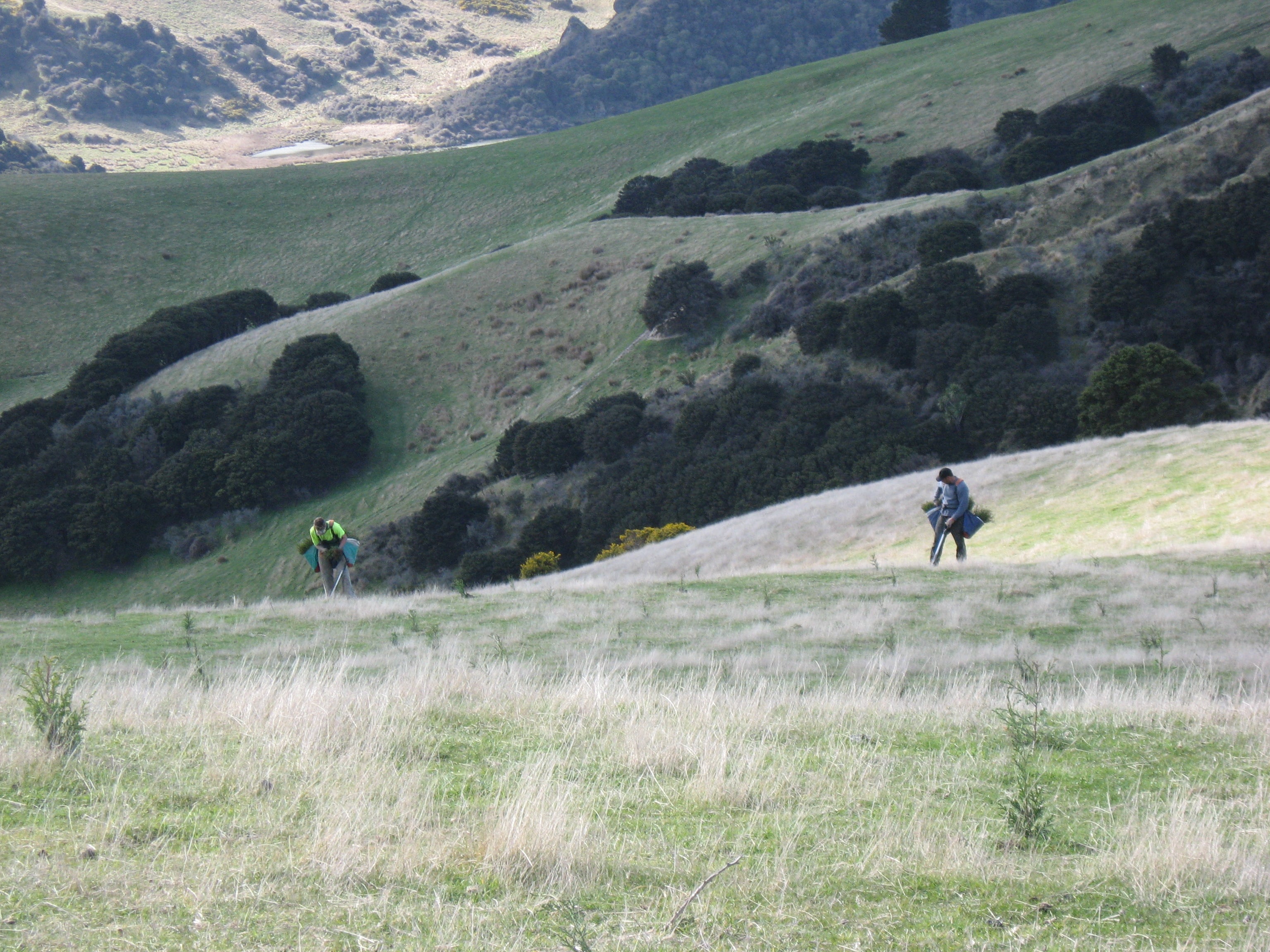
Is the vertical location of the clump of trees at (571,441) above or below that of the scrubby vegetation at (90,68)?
below

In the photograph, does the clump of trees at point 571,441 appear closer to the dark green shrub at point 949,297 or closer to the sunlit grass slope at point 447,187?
the dark green shrub at point 949,297

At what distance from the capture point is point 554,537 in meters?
36.7

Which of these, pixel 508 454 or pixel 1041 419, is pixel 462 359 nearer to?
pixel 508 454

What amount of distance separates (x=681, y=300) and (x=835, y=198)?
21.1 meters

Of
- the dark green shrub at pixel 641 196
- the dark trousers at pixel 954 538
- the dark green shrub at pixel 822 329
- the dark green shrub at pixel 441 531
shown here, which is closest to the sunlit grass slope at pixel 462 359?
the dark green shrub at pixel 822 329

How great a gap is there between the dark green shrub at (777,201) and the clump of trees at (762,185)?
0.09 feet

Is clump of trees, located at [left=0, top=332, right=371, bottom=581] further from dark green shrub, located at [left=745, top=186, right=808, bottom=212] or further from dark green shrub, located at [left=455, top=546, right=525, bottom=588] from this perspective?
dark green shrub, located at [left=745, top=186, right=808, bottom=212]

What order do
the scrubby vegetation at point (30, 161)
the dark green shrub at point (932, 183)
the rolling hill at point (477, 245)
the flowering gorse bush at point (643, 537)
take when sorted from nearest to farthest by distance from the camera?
the flowering gorse bush at point (643, 537) → the rolling hill at point (477, 245) → the dark green shrub at point (932, 183) → the scrubby vegetation at point (30, 161)

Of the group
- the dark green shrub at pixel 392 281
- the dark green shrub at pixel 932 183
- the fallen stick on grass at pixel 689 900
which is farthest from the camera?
the dark green shrub at pixel 392 281

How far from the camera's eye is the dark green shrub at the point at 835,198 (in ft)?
212

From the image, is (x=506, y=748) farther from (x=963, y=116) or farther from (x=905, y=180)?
(x=963, y=116)

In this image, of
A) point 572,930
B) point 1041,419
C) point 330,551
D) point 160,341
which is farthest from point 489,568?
point 160,341

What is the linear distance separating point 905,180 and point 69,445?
168ft

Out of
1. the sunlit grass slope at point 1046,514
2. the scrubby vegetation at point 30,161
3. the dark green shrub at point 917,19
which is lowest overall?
the sunlit grass slope at point 1046,514
